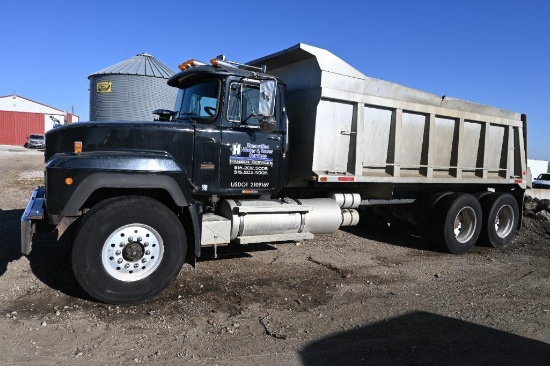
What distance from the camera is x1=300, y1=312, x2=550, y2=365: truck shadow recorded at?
12.5ft

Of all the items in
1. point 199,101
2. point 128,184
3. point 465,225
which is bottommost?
point 465,225

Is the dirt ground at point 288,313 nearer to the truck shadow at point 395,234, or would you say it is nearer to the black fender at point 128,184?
the black fender at point 128,184

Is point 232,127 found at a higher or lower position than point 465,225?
higher

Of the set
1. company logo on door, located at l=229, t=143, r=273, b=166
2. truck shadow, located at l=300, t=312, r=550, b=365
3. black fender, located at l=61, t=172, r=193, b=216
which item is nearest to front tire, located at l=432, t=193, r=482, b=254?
truck shadow, located at l=300, t=312, r=550, b=365

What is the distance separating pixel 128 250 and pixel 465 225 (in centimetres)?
641

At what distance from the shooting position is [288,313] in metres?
4.79

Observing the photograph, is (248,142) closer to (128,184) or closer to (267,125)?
(267,125)

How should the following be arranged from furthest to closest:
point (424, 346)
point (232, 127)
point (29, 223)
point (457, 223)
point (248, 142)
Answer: point (457, 223) < point (248, 142) < point (232, 127) < point (29, 223) < point (424, 346)

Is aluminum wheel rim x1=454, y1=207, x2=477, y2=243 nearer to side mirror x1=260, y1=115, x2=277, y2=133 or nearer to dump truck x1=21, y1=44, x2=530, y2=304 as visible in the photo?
dump truck x1=21, y1=44, x2=530, y2=304

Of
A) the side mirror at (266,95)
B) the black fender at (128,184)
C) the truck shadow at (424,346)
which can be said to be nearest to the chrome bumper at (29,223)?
the black fender at (128,184)

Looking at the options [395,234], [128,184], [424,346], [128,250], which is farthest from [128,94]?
[424,346]

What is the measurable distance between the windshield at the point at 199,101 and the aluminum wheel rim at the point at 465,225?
5.21 metres

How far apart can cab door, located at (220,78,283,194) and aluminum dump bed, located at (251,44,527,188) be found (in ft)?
2.23

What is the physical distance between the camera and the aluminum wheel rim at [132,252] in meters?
4.85
